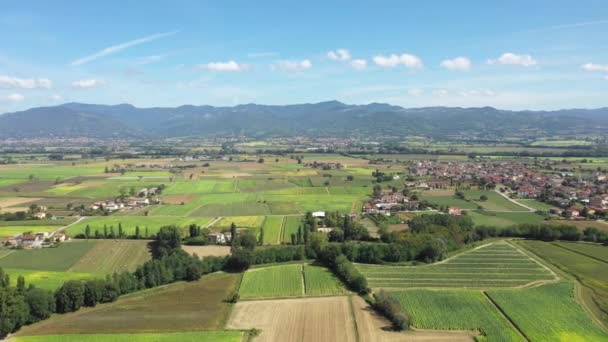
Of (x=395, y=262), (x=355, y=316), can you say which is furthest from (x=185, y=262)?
(x=395, y=262)

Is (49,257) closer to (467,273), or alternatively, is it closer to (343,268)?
(343,268)

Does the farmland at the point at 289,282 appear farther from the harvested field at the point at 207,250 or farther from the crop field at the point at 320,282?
the harvested field at the point at 207,250

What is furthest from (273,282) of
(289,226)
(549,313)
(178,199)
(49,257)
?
(178,199)

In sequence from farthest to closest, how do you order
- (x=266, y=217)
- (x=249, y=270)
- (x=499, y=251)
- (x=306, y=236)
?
(x=266, y=217) → (x=306, y=236) → (x=499, y=251) → (x=249, y=270)

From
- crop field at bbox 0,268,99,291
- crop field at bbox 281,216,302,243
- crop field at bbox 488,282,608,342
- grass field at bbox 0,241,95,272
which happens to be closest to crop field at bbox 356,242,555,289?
crop field at bbox 488,282,608,342

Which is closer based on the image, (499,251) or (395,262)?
(395,262)

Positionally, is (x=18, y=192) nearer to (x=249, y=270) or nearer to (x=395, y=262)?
(x=249, y=270)
